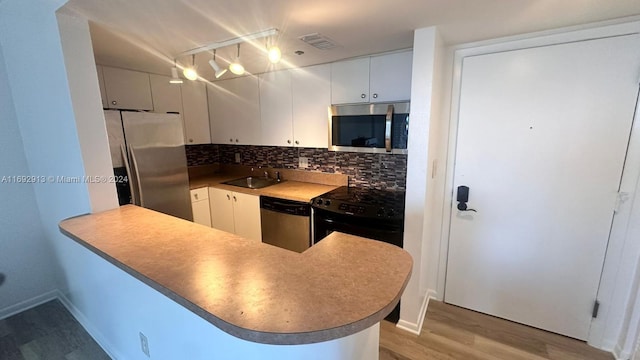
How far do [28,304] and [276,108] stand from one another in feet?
9.23

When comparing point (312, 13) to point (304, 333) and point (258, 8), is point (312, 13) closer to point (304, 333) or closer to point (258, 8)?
point (258, 8)

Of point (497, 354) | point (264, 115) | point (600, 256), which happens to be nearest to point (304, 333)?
point (497, 354)

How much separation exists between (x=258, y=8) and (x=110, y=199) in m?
1.53

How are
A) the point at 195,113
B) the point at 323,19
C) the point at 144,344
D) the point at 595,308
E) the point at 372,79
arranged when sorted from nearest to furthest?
the point at 144,344 < the point at 323,19 < the point at 595,308 < the point at 372,79 < the point at 195,113

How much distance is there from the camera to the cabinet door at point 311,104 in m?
2.61

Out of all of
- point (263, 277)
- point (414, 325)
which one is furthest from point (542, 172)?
point (263, 277)

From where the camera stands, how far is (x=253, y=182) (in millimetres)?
3506

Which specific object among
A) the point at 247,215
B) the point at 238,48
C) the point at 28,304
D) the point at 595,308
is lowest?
the point at 28,304

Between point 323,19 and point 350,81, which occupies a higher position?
point 323,19

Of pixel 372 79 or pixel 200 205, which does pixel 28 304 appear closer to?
pixel 200 205

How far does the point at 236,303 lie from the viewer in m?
0.85

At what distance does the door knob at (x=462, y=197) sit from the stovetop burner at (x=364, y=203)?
1.46ft

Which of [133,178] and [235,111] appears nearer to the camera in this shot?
[133,178]

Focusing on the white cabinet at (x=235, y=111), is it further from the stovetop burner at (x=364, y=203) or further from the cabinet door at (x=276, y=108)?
the stovetop burner at (x=364, y=203)
